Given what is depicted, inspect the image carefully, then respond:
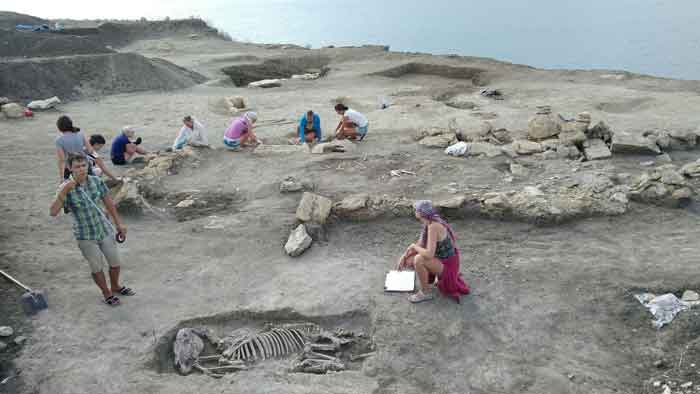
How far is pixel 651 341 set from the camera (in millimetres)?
4688

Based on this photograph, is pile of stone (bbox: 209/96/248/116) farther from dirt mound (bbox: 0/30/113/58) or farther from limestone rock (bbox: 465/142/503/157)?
limestone rock (bbox: 465/142/503/157)

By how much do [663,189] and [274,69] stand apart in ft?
58.1

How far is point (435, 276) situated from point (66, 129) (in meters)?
5.68

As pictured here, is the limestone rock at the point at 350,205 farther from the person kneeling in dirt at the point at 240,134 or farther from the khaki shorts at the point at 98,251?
the person kneeling in dirt at the point at 240,134

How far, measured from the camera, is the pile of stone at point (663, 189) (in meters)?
6.74

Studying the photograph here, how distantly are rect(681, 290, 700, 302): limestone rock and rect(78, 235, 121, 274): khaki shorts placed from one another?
5875 millimetres

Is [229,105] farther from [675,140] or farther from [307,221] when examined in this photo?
[675,140]

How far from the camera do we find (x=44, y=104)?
1343 centimetres

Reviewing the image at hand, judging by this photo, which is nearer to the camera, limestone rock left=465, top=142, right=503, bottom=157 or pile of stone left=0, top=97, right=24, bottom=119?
limestone rock left=465, top=142, right=503, bottom=157

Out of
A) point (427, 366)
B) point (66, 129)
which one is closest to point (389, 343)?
point (427, 366)

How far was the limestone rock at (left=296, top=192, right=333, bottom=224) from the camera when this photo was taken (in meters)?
6.79

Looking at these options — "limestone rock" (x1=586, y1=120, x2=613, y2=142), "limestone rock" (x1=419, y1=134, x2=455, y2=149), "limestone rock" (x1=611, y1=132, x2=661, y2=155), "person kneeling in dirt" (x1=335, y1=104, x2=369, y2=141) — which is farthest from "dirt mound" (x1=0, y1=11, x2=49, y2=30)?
"limestone rock" (x1=611, y1=132, x2=661, y2=155)

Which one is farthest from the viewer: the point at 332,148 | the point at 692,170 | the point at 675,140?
the point at 332,148

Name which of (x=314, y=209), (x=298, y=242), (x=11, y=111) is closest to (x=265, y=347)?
(x=298, y=242)
